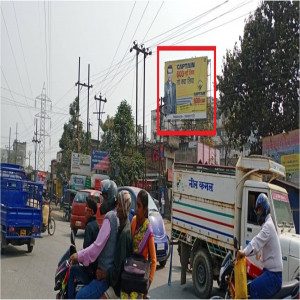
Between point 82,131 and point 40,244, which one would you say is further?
point 82,131

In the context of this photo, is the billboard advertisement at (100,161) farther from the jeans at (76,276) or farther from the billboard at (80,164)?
the jeans at (76,276)

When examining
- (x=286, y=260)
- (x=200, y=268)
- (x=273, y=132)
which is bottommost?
(x=200, y=268)

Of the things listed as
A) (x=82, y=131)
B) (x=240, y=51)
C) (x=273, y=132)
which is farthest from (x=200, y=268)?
(x=82, y=131)

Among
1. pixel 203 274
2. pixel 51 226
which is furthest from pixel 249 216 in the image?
pixel 51 226

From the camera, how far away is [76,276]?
12.7 ft

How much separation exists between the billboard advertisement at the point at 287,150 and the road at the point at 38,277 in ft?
24.3

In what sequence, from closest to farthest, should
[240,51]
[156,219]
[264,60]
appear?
[156,219] → [264,60] → [240,51]

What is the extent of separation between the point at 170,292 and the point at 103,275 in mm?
4068

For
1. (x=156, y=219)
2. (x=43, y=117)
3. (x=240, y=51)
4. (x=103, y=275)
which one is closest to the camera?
(x=103, y=275)

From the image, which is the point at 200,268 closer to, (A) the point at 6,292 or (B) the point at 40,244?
(A) the point at 6,292

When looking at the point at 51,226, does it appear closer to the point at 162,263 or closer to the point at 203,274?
the point at 162,263

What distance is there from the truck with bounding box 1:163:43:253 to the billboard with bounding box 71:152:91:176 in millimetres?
20590

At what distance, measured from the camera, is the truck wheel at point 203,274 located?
6.95 metres

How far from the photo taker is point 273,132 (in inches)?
701
